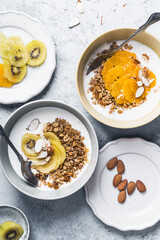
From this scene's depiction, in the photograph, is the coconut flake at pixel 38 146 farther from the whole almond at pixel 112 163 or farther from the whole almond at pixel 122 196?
the whole almond at pixel 122 196

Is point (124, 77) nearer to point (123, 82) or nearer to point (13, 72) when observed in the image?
point (123, 82)

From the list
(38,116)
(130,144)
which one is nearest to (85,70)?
(38,116)

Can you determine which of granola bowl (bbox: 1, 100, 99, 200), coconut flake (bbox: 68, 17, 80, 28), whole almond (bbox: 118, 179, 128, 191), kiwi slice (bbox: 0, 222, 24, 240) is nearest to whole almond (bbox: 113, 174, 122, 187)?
whole almond (bbox: 118, 179, 128, 191)

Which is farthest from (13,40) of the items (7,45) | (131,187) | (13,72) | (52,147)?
(131,187)

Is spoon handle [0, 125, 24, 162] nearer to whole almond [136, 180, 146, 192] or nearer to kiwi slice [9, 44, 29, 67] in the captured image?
kiwi slice [9, 44, 29, 67]

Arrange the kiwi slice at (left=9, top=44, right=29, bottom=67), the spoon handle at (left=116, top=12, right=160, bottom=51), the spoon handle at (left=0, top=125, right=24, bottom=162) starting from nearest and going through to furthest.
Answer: the spoon handle at (left=116, top=12, right=160, bottom=51) → the spoon handle at (left=0, top=125, right=24, bottom=162) → the kiwi slice at (left=9, top=44, right=29, bottom=67)

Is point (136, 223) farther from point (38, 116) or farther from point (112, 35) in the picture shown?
point (112, 35)

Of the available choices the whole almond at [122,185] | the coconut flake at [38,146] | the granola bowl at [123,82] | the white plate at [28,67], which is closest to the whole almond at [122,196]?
the whole almond at [122,185]
